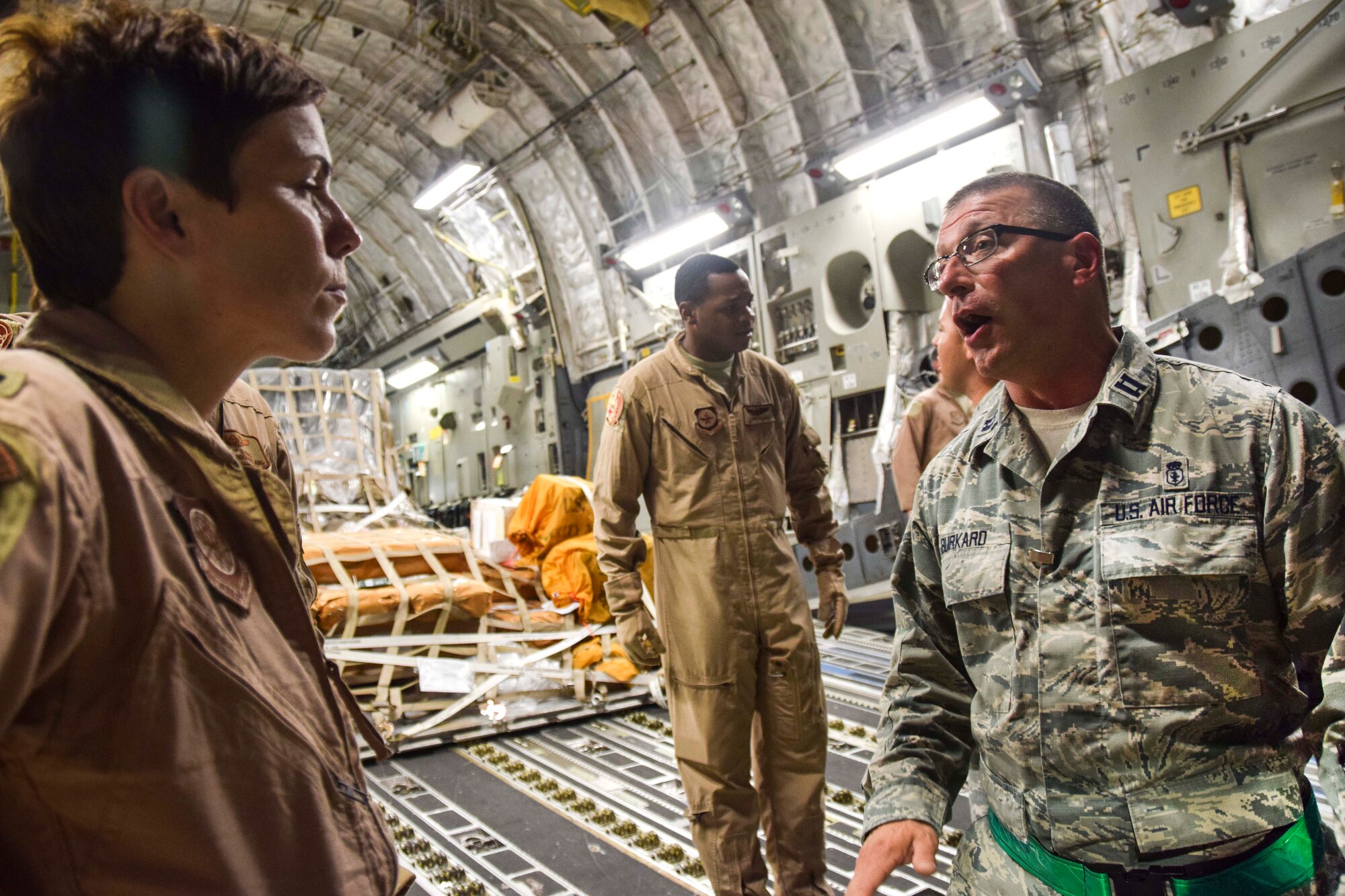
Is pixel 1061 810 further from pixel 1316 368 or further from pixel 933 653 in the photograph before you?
pixel 1316 368

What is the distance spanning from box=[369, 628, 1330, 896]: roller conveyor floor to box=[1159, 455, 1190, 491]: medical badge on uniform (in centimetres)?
183

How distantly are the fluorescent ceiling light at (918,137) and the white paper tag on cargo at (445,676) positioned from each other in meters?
5.38

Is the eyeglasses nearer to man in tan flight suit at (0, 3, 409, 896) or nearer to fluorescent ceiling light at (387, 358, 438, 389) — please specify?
man in tan flight suit at (0, 3, 409, 896)

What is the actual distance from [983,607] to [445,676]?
4.02 meters

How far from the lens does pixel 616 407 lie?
2.98 meters

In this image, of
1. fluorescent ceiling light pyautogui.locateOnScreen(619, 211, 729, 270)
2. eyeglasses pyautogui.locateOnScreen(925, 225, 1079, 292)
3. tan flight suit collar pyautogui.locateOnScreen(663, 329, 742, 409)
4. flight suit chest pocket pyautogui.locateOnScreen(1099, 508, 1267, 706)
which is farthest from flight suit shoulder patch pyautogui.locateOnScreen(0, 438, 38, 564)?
fluorescent ceiling light pyautogui.locateOnScreen(619, 211, 729, 270)


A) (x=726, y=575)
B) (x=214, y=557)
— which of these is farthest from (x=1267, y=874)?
(x=726, y=575)

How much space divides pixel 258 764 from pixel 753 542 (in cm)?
212

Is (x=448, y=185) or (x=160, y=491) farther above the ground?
(x=448, y=185)

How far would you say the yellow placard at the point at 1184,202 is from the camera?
5.29 metres

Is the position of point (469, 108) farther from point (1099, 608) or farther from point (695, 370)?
point (1099, 608)

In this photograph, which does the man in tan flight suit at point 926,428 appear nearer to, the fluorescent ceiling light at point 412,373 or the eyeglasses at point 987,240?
the eyeglasses at point 987,240

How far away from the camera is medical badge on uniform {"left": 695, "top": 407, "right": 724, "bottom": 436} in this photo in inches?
113

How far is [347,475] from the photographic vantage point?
25.4 ft
